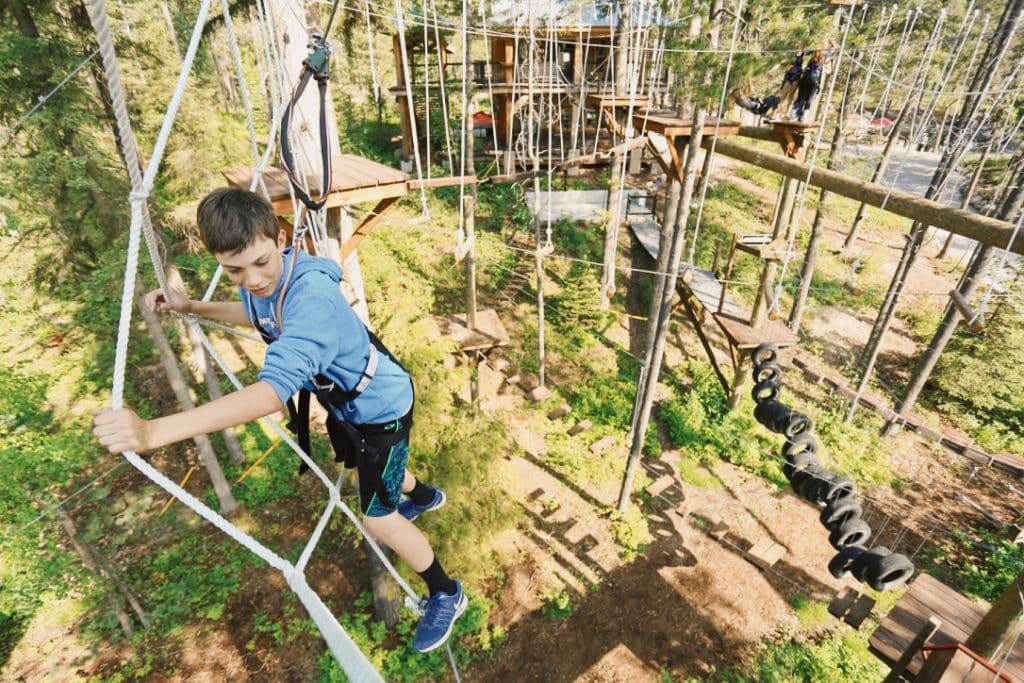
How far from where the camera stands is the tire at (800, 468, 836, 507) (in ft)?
24.4

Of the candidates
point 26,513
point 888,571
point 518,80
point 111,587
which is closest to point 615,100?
point 518,80

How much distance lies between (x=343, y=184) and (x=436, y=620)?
12.2ft

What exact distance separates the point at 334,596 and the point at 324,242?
5935 mm

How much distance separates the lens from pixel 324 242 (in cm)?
371

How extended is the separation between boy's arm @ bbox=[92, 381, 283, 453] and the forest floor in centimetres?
576

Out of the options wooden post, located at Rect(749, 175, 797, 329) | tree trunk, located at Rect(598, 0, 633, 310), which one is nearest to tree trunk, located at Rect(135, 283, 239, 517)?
tree trunk, located at Rect(598, 0, 633, 310)

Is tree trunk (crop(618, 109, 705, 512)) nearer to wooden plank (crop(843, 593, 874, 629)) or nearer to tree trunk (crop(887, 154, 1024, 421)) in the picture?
wooden plank (crop(843, 593, 874, 629))

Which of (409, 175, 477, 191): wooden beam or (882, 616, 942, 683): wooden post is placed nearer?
(882, 616, 942, 683): wooden post

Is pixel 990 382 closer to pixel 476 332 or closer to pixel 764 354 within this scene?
pixel 764 354

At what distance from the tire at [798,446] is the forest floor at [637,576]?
7.29ft

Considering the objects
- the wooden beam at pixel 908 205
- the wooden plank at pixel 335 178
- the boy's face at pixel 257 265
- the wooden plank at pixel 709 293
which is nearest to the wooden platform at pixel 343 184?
→ the wooden plank at pixel 335 178

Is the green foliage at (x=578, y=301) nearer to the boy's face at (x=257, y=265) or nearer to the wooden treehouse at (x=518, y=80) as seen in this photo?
the wooden treehouse at (x=518, y=80)

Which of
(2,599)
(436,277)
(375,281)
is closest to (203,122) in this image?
(375,281)

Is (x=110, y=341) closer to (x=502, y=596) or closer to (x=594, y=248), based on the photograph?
(x=502, y=596)
